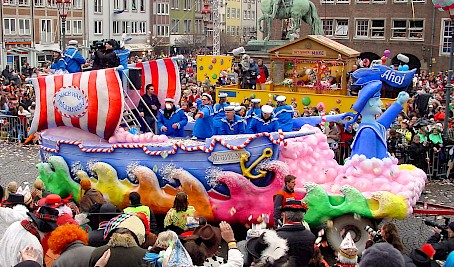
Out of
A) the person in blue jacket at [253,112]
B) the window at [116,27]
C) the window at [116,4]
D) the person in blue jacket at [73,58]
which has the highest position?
the window at [116,4]

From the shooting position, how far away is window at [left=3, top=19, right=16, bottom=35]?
39.9 m

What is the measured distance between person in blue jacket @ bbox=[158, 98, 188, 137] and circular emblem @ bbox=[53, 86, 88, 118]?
161cm

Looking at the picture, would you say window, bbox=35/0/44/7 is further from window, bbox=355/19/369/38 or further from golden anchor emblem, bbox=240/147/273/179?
golden anchor emblem, bbox=240/147/273/179

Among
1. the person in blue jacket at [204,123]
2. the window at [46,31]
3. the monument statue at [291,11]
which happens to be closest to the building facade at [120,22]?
the window at [46,31]

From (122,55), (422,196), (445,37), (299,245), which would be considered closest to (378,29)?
(445,37)

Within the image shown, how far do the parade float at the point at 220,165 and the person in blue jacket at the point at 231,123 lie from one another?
0.59 meters

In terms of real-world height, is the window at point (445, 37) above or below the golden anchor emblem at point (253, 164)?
above

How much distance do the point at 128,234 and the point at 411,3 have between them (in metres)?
37.1

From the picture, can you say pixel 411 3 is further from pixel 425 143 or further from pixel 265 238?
pixel 265 238

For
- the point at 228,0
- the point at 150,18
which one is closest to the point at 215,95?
the point at 150,18

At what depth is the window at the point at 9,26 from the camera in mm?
39938

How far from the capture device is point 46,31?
145ft

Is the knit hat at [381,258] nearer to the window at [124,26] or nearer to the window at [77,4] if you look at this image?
the window at [77,4]

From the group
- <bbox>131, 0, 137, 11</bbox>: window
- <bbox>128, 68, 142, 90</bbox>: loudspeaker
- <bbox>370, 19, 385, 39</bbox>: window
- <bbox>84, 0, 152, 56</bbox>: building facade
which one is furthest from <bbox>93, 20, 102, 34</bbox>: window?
<bbox>128, 68, 142, 90</bbox>: loudspeaker
